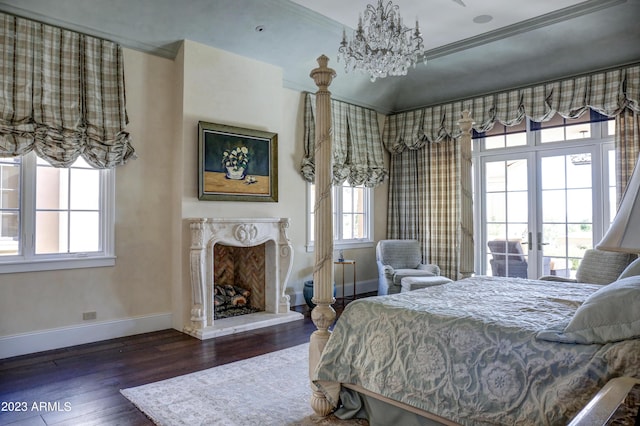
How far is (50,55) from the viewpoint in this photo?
147 inches

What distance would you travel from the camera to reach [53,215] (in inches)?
154

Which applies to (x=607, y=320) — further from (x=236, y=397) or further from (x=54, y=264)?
(x=54, y=264)

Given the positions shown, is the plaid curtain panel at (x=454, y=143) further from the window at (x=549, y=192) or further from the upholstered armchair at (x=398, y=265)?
the upholstered armchair at (x=398, y=265)

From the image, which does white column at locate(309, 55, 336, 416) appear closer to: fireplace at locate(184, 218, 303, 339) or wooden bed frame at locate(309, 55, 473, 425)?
A: wooden bed frame at locate(309, 55, 473, 425)

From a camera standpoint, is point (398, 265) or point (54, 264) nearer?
point (54, 264)

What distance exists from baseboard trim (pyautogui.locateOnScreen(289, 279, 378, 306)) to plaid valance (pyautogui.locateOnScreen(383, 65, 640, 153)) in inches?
83.8

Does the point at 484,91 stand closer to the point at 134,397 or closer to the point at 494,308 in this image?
the point at 494,308

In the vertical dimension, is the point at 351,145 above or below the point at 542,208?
above

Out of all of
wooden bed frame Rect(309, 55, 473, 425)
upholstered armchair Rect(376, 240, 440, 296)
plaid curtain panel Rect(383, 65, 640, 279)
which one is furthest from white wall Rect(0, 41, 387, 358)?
plaid curtain panel Rect(383, 65, 640, 279)

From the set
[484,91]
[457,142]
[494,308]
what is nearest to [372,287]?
[457,142]

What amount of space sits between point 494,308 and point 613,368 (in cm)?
80

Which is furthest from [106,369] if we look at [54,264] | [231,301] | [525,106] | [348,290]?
[525,106]

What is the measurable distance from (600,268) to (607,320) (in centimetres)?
291

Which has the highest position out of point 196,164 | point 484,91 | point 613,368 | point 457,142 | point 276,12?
point 276,12
